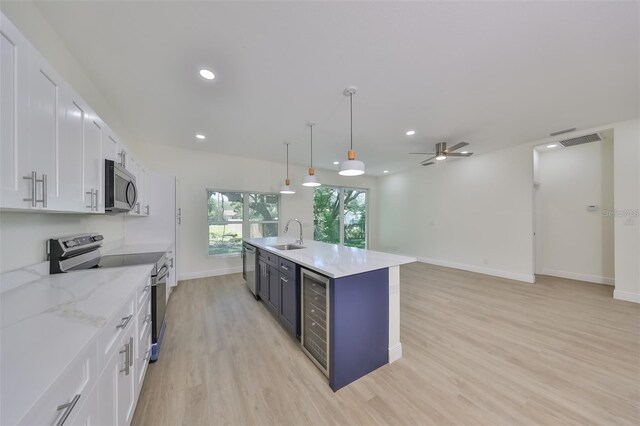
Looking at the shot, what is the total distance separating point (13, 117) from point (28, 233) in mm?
940

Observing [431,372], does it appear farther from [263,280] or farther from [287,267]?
[263,280]

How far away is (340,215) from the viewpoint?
23.3 ft

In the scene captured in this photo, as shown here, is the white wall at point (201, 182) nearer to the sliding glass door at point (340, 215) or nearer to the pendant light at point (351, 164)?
the sliding glass door at point (340, 215)

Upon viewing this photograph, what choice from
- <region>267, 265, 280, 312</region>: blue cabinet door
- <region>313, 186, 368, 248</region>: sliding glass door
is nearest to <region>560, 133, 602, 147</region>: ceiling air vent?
<region>313, 186, 368, 248</region>: sliding glass door

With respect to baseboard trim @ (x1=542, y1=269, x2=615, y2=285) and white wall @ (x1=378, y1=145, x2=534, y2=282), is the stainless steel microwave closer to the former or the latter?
white wall @ (x1=378, y1=145, x2=534, y2=282)

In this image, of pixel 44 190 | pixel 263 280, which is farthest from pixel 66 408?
pixel 263 280

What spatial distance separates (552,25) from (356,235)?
20.6 feet

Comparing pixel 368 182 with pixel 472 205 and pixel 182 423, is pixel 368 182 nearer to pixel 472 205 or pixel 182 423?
pixel 472 205

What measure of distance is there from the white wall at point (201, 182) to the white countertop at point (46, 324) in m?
3.22

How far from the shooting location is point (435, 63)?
6.75ft

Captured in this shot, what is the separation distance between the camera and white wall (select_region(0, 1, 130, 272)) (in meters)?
1.30

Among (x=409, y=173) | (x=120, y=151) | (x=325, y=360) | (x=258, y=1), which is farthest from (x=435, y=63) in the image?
(x=409, y=173)

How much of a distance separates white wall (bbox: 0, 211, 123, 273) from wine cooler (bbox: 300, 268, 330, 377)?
190 cm

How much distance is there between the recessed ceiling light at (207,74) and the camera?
7.07ft
